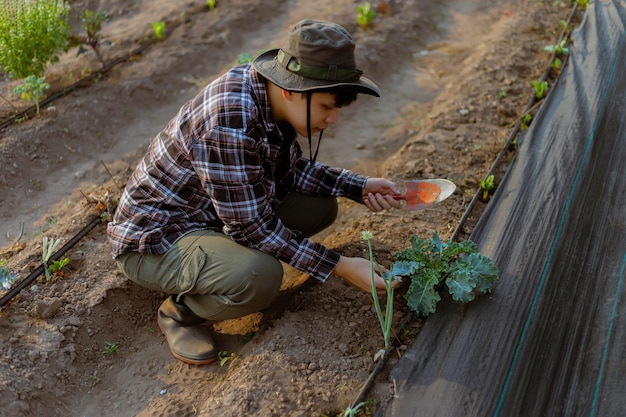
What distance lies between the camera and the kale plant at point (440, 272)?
2.45 meters

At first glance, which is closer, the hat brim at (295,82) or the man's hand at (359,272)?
the hat brim at (295,82)

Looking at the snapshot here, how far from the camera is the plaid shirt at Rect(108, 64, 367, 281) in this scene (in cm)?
221

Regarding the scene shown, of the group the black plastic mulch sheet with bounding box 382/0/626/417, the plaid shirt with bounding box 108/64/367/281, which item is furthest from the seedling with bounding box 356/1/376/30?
the plaid shirt with bounding box 108/64/367/281

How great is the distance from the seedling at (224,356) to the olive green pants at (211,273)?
17 centimetres

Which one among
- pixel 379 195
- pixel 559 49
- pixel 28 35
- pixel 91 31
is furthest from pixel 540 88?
pixel 28 35

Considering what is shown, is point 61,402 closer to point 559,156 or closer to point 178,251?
point 178,251

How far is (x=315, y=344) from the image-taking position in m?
2.53

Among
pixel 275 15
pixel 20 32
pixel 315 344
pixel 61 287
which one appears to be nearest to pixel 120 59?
pixel 20 32

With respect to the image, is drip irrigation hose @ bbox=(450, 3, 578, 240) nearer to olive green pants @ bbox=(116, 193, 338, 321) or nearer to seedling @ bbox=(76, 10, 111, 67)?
olive green pants @ bbox=(116, 193, 338, 321)

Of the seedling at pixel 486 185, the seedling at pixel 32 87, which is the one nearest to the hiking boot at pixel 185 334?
the seedling at pixel 486 185

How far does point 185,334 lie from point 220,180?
30.7 inches

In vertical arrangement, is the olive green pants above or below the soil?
above

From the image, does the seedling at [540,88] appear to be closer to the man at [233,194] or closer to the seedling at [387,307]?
the man at [233,194]

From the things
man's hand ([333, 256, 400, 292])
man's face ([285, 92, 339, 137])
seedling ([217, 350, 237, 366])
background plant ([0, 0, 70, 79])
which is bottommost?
seedling ([217, 350, 237, 366])
